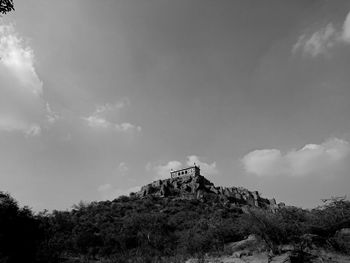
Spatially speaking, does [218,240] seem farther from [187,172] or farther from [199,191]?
Answer: [187,172]

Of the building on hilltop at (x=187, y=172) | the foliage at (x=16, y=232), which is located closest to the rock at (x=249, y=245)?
the foliage at (x=16, y=232)

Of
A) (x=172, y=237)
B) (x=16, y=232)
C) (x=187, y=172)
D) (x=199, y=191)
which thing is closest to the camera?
(x=16, y=232)

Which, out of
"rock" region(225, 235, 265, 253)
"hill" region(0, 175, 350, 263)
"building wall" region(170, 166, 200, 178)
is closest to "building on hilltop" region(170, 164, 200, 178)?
"building wall" region(170, 166, 200, 178)

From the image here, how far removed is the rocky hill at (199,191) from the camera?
90438mm

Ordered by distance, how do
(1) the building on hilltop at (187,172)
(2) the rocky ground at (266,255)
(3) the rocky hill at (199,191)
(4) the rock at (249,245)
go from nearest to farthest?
(2) the rocky ground at (266,255)
(4) the rock at (249,245)
(3) the rocky hill at (199,191)
(1) the building on hilltop at (187,172)

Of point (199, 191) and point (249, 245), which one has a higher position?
point (199, 191)

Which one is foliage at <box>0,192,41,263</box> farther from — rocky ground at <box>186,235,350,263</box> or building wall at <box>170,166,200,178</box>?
building wall at <box>170,166,200,178</box>

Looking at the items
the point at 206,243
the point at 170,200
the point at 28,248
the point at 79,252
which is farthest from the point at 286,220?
the point at 170,200

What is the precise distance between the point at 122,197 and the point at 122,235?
59.1 m

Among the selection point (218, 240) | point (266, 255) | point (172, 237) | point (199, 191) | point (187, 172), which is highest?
point (187, 172)

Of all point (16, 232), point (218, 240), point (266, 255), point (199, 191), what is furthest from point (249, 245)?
point (199, 191)

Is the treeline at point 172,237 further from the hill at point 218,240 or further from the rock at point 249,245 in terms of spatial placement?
the rock at point 249,245

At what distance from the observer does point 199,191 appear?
91.2 metres

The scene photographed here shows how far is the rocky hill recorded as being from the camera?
297 ft
